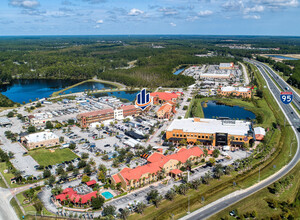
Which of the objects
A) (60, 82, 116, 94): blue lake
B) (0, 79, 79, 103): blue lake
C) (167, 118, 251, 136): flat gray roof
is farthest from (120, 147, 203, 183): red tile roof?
(60, 82, 116, 94): blue lake

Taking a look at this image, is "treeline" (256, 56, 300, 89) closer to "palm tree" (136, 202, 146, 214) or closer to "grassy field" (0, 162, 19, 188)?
"palm tree" (136, 202, 146, 214)

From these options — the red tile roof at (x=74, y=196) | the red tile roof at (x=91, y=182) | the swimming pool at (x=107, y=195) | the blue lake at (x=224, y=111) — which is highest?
the blue lake at (x=224, y=111)

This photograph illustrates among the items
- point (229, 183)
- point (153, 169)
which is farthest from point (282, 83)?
point (153, 169)

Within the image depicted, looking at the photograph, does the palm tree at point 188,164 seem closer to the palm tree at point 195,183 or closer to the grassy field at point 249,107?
the palm tree at point 195,183

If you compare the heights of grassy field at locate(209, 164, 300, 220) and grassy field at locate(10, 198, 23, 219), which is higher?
grassy field at locate(209, 164, 300, 220)

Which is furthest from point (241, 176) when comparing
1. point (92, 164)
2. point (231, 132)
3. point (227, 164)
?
point (92, 164)

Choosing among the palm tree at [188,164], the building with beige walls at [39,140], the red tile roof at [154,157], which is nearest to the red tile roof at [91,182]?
the red tile roof at [154,157]

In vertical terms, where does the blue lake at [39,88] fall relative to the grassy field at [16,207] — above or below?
above
